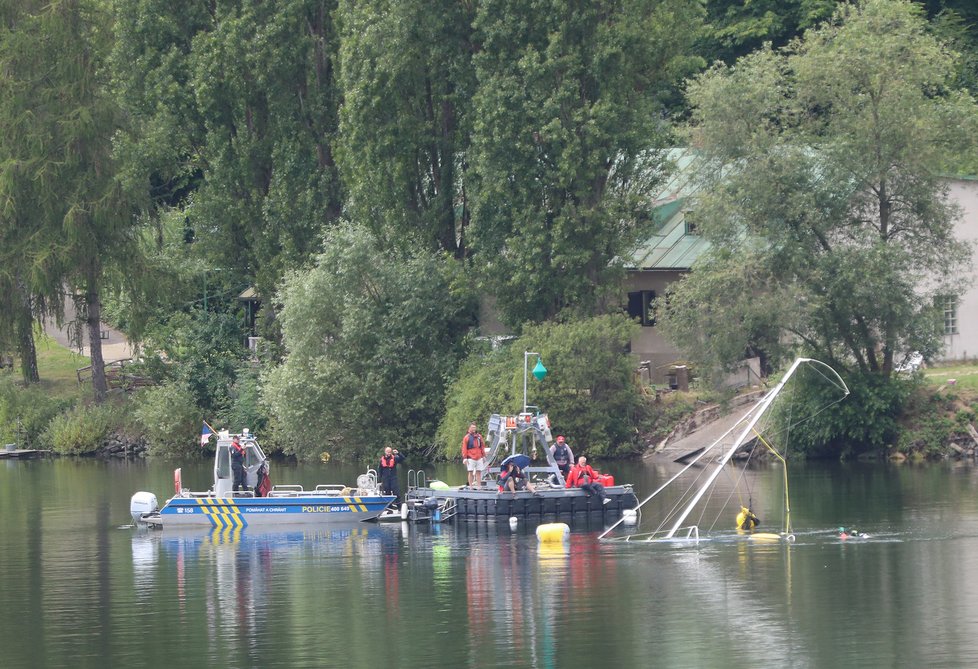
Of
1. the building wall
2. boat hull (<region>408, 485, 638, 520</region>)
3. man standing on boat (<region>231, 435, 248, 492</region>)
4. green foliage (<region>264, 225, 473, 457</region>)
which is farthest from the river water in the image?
the building wall

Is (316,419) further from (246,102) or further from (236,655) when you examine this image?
(236,655)

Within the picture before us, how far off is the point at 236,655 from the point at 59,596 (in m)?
8.00

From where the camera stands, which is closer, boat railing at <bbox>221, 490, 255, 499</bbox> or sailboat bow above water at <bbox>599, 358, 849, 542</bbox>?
sailboat bow above water at <bbox>599, 358, 849, 542</bbox>

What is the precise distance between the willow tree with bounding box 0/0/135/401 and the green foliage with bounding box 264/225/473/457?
12.5 metres

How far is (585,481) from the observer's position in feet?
140

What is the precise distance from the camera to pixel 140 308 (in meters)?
73.2

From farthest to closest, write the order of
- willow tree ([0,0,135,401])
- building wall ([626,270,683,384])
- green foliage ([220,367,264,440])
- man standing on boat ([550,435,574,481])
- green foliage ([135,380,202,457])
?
willow tree ([0,0,135,401]), building wall ([626,270,683,384]), green foliage ([135,380,202,457]), green foliage ([220,367,264,440]), man standing on boat ([550,435,574,481])

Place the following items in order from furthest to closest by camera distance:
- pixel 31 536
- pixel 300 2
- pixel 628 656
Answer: pixel 300 2 → pixel 31 536 → pixel 628 656

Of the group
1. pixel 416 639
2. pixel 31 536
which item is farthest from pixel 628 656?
pixel 31 536

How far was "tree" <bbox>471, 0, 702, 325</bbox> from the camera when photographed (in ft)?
192

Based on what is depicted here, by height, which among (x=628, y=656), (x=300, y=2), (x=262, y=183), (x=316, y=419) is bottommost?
(x=628, y=656)

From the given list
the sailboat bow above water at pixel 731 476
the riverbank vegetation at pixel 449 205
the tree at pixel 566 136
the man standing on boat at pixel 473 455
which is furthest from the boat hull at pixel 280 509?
the tree at pixel 566 136

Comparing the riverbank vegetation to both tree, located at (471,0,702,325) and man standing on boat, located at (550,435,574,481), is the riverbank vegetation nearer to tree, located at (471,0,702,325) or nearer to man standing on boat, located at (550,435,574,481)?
tree, located at (471,0,702,325)

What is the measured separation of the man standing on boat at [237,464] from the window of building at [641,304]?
28462 millimetres
